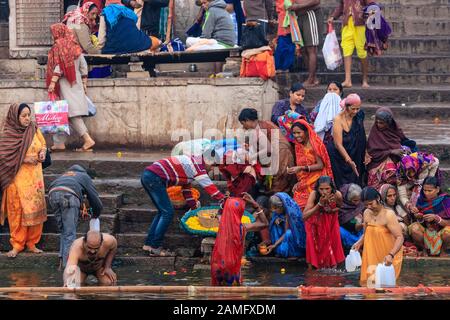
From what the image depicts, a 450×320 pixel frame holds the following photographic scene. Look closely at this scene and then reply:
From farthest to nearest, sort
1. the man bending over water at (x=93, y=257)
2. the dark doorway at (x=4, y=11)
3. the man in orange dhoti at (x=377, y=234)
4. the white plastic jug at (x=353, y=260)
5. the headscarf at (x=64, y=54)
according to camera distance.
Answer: the dark doorway at (x=4, y=11), the headscarf at (x=64, y=54), the white plastic jug at (x=353, y=260), the man in orange dhoti at (x=377, y=234), the man bending over water at (x=93, y=257)

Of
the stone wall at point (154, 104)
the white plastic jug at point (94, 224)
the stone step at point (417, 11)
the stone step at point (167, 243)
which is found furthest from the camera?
the stone step at point (417, 11)

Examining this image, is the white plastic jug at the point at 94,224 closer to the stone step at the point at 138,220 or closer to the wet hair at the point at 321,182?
the stone step at the point at 138,220

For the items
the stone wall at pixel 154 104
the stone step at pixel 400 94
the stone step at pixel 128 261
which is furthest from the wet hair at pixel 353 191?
the stone step at pixel 400 94

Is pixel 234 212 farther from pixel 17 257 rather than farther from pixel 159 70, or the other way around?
pixel 159 70

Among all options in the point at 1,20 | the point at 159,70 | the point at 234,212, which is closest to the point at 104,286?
the point at 234,212

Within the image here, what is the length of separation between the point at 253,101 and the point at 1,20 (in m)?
5.64

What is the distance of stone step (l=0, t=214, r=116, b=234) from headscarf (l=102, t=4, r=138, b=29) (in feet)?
10.4

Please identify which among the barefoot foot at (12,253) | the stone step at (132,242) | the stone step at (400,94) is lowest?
the barefoot foot at (12,253)

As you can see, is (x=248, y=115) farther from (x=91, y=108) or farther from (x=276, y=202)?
(x=91, y=108)

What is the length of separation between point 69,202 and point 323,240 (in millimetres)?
2664

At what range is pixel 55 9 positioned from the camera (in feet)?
64.7

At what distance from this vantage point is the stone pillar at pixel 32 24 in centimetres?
1972

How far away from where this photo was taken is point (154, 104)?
56.2 ft

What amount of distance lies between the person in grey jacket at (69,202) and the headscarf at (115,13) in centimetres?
336
